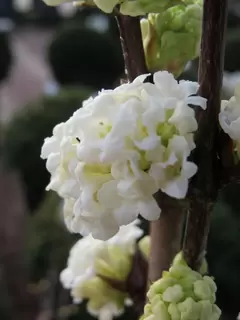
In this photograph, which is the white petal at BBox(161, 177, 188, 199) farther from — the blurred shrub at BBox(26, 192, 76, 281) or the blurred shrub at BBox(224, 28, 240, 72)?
the blurred shrub at BBox(224, 28, 240, 72)

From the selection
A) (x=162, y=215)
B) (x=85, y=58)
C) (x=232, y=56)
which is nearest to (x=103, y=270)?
(x=162, y=215)

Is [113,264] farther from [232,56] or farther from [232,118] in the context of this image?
[232,56]

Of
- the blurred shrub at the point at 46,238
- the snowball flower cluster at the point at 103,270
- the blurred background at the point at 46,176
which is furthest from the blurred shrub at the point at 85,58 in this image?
the snowball flower cluster at the point at 103,270

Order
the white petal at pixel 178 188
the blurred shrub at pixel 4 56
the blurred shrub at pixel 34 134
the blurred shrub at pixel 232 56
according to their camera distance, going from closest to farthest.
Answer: the white petal at pixel 178 188 → the blurred shrub at pixel 34 134 → the blurred shrub at pixel 232 56 → the blurred shrub at pixel 4 56

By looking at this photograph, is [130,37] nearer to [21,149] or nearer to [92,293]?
[92,293]

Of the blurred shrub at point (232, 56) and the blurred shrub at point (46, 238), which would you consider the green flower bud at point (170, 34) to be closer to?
the blurred shrub at point (46, 238)
